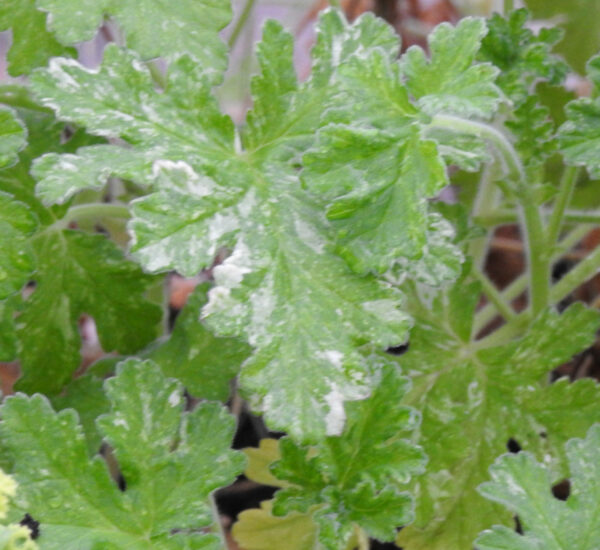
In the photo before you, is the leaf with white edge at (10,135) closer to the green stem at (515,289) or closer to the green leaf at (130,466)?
the green leaf at (130,466)

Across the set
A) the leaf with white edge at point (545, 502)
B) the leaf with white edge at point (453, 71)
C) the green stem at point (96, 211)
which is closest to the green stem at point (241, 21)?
the green stem at point (96, 211)

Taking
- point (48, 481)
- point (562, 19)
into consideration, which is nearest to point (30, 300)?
point (48, 481)

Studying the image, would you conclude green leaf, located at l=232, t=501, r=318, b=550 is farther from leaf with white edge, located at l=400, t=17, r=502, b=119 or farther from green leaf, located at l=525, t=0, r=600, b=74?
green leaf, located at l=525, t=0, r=600, b=74

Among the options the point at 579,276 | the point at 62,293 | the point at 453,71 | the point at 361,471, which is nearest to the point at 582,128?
the point at 453,71

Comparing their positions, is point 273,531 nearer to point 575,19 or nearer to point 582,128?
point 582,128

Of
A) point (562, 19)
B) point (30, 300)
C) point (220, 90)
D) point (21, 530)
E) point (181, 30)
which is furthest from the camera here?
point (220, 90)

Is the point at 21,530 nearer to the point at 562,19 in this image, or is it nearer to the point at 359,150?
the point at 359,150
